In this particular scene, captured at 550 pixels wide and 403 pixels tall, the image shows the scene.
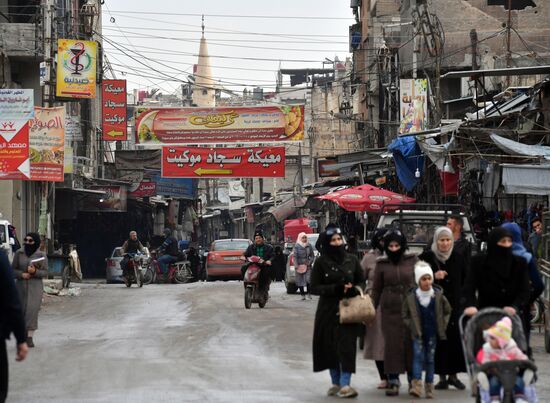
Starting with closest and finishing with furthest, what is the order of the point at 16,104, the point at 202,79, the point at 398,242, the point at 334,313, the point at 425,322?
the point at 425,322
the point at 398,242
the point at 334,313
the point at 16,104
the point at 202,79

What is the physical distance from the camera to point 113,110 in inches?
2074

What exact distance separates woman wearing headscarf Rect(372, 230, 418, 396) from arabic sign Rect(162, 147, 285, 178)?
113 feet

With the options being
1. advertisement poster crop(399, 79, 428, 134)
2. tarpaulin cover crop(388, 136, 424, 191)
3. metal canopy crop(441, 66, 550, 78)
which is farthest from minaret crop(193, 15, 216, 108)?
metal canopy crop(441, 66, 550, 78)

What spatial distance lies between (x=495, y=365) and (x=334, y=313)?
3490mm

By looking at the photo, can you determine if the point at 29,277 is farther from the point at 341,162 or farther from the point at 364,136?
the point at 364,136

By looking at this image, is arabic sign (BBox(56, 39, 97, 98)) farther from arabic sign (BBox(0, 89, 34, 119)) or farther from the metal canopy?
the metal canopy

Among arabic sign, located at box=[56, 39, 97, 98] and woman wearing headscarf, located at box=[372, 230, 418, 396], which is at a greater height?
arabic sign, located at box=[56, 39, 97, 98]

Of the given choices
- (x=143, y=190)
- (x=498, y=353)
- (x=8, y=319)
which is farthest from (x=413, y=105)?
(x=8, y=319)

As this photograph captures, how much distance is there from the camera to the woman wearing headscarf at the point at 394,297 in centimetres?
1161

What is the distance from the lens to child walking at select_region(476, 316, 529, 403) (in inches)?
334

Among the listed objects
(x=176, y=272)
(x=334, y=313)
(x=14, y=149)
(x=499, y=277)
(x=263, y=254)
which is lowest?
(x=176, y=272)

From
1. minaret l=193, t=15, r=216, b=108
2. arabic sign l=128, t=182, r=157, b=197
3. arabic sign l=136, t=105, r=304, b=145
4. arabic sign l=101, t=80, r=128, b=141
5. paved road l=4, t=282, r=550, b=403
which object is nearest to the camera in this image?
paved road l=4, t=282, r=550, b=403

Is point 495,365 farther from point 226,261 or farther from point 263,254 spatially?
point 226,261

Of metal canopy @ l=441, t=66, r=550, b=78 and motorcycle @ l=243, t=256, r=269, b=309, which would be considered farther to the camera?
motorcycle @ l=243, t=256, r=269, b=309
